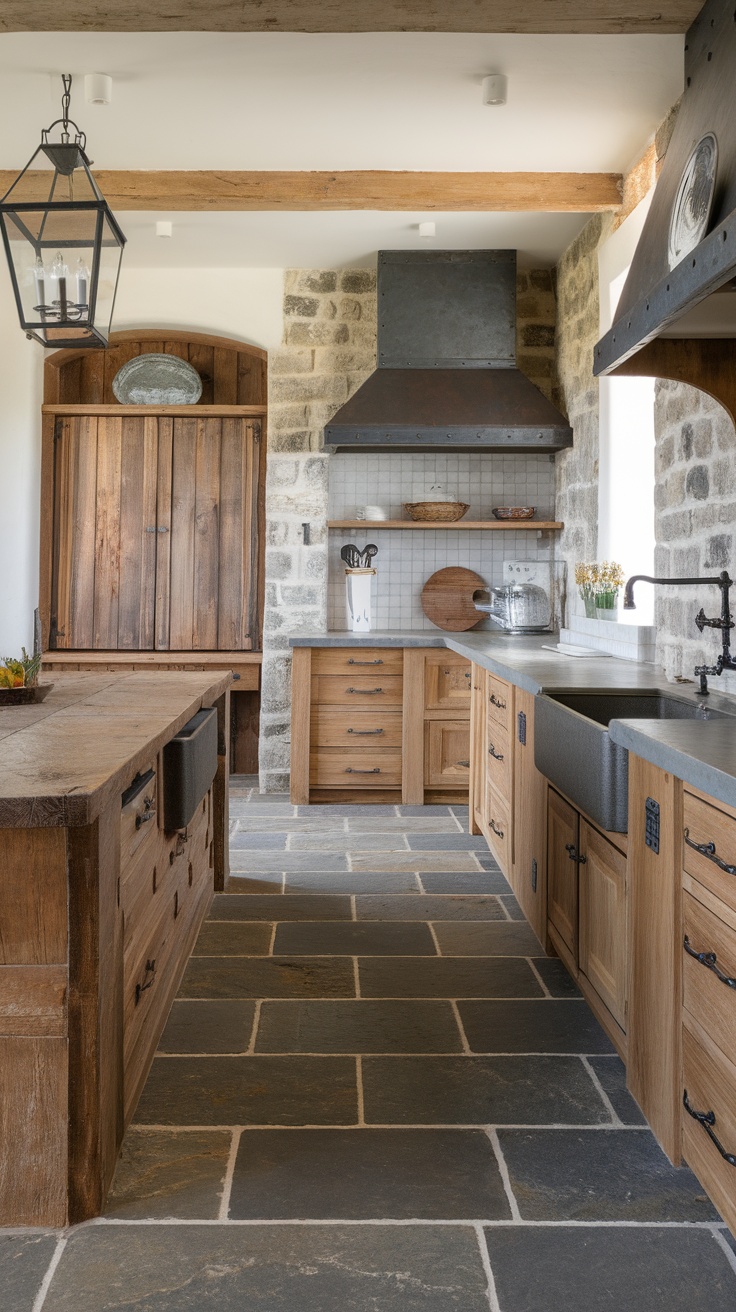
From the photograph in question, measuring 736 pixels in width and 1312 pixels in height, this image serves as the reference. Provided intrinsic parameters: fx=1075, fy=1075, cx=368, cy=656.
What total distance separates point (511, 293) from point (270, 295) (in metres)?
1.40

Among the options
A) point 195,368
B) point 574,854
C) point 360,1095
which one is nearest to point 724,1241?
point 360,1095

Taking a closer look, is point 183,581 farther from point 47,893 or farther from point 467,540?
point 47,893

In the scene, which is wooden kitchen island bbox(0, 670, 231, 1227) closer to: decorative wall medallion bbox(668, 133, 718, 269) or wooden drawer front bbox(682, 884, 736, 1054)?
wooden drawer front bbox(682, 884, 736, 1054)

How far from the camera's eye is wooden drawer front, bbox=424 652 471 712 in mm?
5703

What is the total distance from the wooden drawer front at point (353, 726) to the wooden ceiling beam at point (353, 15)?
133 inches

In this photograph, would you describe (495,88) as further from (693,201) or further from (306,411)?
(306,411)

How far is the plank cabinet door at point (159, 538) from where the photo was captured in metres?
6.56

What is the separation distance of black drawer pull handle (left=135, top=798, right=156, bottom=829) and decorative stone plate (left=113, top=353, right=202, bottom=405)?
14.7 feet

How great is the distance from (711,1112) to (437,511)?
15.3 ft

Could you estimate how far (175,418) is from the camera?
21.6 ft

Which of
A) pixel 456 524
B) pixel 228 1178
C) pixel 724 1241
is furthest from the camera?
pixel 456 524

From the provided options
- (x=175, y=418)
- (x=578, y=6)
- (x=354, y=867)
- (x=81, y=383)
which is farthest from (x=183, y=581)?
(x=578, y=6)

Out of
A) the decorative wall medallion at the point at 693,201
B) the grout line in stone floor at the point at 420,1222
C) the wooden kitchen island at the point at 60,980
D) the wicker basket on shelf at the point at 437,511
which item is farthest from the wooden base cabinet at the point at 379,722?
the grout line in stone floor at the point at 420,1222

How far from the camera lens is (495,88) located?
3885 mm
